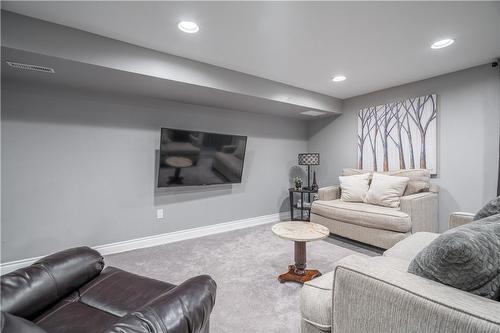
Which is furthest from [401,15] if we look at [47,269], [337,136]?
[47,269]

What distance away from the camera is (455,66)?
280 centimetres

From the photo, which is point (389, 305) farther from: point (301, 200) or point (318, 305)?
point (301, 200)

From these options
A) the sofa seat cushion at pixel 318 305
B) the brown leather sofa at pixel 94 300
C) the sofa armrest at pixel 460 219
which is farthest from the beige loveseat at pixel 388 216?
the brown leather sofa at pixel 94 300

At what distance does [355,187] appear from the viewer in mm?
3357

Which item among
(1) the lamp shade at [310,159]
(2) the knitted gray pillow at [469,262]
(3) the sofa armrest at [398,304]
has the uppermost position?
(1) the lamp shade at [310,159]

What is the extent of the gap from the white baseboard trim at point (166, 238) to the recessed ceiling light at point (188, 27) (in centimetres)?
248

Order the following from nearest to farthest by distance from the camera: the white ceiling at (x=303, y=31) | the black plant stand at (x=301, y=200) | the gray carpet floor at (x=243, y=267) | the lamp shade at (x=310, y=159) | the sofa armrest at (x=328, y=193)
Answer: the gray carpet floor at (x=243, y=267) → the white ceiling at (x=303, y=31) → the sofa armrest at (x=328, y=193) → the black plant stand at (x=301, y=200) → the lamp shade at (x=310, y=159)

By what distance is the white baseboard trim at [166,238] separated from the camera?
92.8 inches

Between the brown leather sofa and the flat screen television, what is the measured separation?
1755 millimetres

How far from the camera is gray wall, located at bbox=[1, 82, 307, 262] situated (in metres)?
2.35

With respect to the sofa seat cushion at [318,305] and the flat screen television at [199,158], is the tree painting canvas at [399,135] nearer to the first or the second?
the flat screen television at [199,158]

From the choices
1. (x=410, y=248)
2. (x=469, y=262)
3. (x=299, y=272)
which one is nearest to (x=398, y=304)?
(x=469, y=262)

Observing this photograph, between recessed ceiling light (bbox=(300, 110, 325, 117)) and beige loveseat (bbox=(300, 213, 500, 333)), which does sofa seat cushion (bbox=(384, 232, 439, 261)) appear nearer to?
beige loveseat (bbox=(300, 213, 500, 333))


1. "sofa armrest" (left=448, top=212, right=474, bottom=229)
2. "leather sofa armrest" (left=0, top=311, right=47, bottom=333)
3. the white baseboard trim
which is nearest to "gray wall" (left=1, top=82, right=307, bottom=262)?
the white baseboard trim
